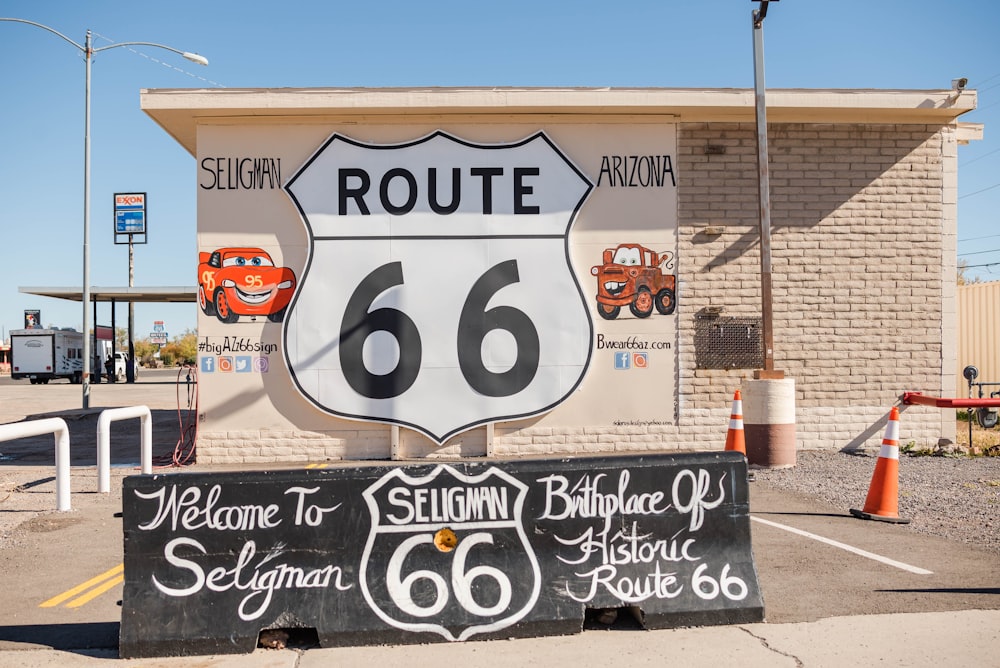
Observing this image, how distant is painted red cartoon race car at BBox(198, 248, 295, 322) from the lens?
1244cm

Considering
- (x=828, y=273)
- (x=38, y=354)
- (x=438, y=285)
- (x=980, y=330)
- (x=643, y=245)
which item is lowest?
(x=38, y=354)

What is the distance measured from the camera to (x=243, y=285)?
12461 mm

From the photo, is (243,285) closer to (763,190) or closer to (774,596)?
(763,190)

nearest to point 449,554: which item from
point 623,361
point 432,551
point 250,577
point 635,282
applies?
point 432,551

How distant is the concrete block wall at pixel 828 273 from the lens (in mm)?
12914

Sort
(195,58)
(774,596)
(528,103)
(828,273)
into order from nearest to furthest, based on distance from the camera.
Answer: (774,596) < (528,103) < (828,273) < (195,58)

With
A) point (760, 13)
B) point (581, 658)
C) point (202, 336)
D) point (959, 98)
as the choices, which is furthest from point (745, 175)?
point (581, 658)

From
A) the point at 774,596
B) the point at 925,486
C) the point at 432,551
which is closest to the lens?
the point at 432,551

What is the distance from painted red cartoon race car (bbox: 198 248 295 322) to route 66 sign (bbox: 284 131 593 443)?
32cm

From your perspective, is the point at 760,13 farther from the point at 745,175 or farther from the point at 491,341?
the point at 491,341

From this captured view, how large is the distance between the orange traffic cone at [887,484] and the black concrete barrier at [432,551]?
135 inches

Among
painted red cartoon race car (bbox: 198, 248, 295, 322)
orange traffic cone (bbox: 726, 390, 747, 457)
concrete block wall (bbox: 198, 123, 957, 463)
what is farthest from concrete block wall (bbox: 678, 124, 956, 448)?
painted red cartoon race car (bbox: 198, 248, 295, 322)

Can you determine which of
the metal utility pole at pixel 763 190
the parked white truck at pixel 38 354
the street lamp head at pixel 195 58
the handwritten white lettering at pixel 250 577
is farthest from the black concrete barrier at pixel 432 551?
the parked white truck at pixel 38 354

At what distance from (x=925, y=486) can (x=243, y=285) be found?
9700 mm
